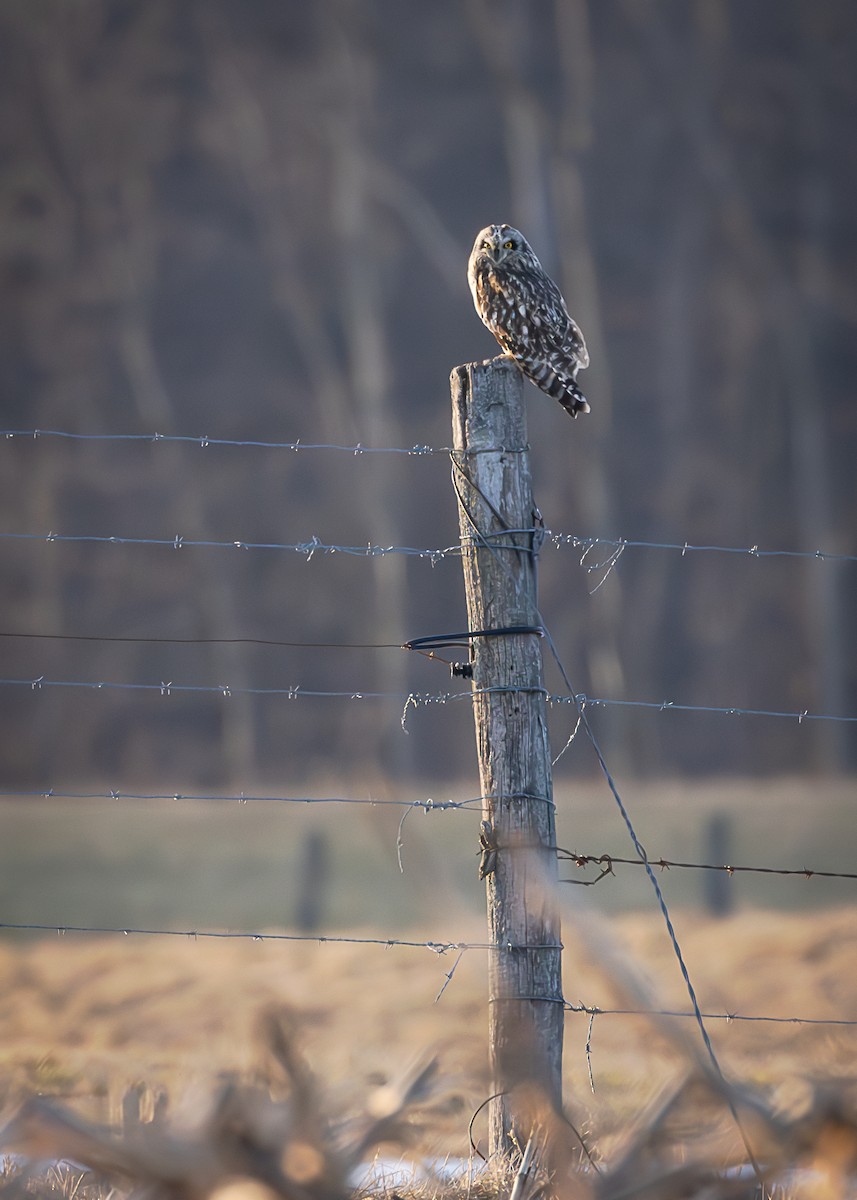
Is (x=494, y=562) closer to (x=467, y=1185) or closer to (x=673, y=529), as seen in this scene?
(x=467, y=1185)

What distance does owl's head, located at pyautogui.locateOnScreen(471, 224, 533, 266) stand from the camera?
4031mm

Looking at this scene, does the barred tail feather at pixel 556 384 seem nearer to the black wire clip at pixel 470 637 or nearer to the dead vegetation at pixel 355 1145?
the black wire clip at pixel 470 637

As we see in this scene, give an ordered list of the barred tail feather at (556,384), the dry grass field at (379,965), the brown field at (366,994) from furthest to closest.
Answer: the brown field at (366,994) < the barred tail feather at (556,384) < the dry grass field at (379,965)

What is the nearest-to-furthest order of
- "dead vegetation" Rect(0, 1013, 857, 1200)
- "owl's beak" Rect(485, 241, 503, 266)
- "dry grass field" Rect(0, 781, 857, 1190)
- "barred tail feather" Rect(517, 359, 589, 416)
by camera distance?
"dead vegetation" Rect(0, 1013, 857, 1200)
"dry grass field" Rect(0, 781, 857, 1190)
"barred tail feather" Rect(517, 359, 589, 416)
"owl's beak" Rect(485, 241, 503, 266)

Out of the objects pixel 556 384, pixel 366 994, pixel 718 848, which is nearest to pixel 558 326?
pixel 556 384

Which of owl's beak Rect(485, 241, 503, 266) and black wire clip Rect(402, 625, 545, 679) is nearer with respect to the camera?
black wire clip Rect(402, 625, 545, 679)

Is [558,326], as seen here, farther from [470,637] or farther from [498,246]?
[470,637]

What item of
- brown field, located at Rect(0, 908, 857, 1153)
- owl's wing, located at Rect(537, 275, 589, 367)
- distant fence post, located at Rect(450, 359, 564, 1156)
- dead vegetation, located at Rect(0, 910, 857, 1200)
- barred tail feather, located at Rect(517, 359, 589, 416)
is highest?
owl's wing, located at Rect(537, 275, 589, 367)

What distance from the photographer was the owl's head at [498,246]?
403cm

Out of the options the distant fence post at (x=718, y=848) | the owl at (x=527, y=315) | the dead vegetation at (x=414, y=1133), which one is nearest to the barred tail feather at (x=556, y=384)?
the owl at (x=527, y=315)

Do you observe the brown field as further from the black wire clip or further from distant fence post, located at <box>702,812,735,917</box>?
the black wire clip

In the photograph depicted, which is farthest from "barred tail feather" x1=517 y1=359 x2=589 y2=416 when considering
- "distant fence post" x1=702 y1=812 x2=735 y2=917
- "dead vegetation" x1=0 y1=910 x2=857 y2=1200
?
"distant fence post" x1=702 y1=812 x2=735 y2=917

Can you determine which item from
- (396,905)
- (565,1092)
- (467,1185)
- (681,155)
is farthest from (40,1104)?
(681,155)

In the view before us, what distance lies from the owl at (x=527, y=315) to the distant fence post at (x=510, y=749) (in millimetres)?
1035
